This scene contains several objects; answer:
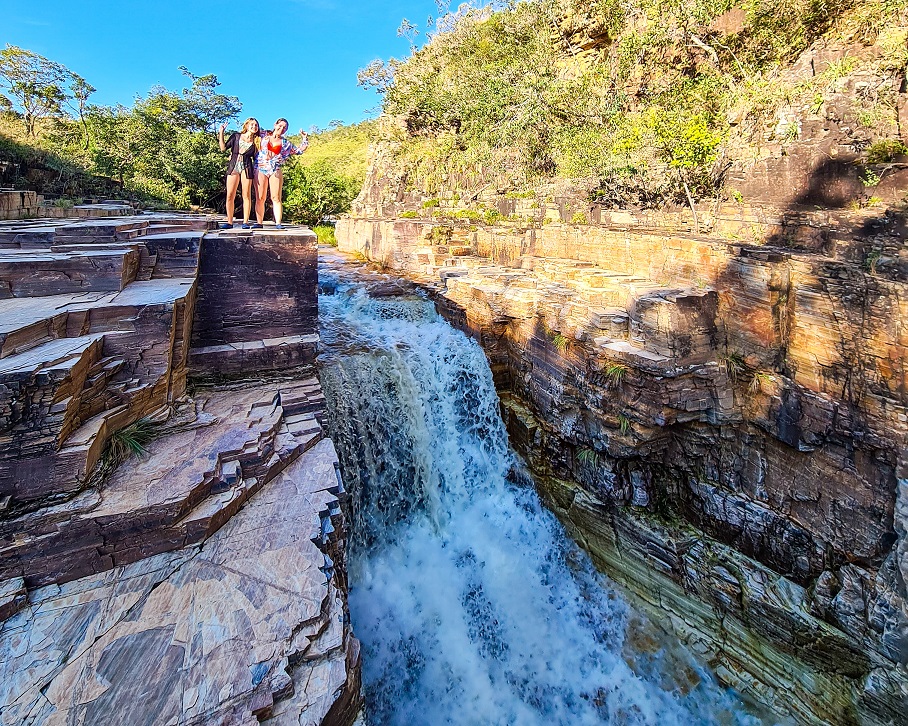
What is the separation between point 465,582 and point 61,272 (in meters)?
5.02

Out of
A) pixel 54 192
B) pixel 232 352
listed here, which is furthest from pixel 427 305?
pixel 54 192

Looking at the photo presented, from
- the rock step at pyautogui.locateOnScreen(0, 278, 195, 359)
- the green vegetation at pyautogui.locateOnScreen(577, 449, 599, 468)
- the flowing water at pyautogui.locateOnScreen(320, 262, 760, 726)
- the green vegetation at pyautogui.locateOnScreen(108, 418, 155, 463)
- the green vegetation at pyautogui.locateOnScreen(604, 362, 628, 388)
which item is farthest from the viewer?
the green vegetation at pyautogui.locateOnScreen(577, 449, 599, 468)

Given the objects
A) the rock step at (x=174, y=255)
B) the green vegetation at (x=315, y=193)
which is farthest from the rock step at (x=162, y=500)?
the green vegetation at (x=315, y=193)

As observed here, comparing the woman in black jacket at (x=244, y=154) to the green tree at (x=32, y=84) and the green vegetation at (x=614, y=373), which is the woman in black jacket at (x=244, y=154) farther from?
the green tree at (x=32, y=84)

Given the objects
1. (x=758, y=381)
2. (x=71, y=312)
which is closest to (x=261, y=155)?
(x=71, y=312)

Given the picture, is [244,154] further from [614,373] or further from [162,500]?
[614,373]

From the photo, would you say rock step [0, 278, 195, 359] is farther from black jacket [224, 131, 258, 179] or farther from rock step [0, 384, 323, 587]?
black jacket [224, 131, 258, 179]

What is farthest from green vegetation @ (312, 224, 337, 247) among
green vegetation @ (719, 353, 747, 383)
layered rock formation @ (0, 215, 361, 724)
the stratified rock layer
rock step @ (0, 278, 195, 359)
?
green vegetation @ (719, 353, 747, 383)

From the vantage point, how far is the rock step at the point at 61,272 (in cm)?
405

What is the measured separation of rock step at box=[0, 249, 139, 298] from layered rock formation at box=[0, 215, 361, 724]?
1 centimetres

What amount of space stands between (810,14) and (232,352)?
1202 cm

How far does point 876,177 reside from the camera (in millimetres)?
5430

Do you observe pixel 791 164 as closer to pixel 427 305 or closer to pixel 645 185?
pixel 645 185

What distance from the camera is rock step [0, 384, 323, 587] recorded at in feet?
10.0
